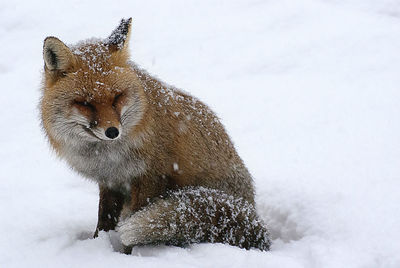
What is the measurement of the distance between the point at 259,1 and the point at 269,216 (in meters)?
7.56

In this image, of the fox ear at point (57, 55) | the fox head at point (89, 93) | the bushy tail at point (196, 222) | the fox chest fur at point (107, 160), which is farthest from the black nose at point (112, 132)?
the bushy tail at point (196, 222)

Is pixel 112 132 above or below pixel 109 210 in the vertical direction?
above

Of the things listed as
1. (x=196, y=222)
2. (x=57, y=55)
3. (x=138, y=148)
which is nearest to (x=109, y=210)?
(x=138, y=148)

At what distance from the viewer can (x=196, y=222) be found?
3543 mm

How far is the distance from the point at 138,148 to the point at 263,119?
3.89 m

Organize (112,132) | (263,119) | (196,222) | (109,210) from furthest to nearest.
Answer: (263,119)
(109,210)
(196,222)
(112,132)

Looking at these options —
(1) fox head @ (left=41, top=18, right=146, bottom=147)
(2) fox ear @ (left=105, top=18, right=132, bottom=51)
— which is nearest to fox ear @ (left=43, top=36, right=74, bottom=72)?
(1) fox head @ (left=41, top=18, right=146, bottom=147)

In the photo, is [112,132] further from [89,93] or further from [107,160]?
[107,160]

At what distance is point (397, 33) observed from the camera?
8953 mm

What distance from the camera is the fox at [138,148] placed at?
321 cm

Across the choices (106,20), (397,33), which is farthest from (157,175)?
(106,20)

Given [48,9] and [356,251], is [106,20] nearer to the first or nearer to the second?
[48,9]

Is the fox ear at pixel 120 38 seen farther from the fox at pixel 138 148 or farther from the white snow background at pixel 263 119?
the white snow background at pixel 263 119

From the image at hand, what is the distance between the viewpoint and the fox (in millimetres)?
3213
